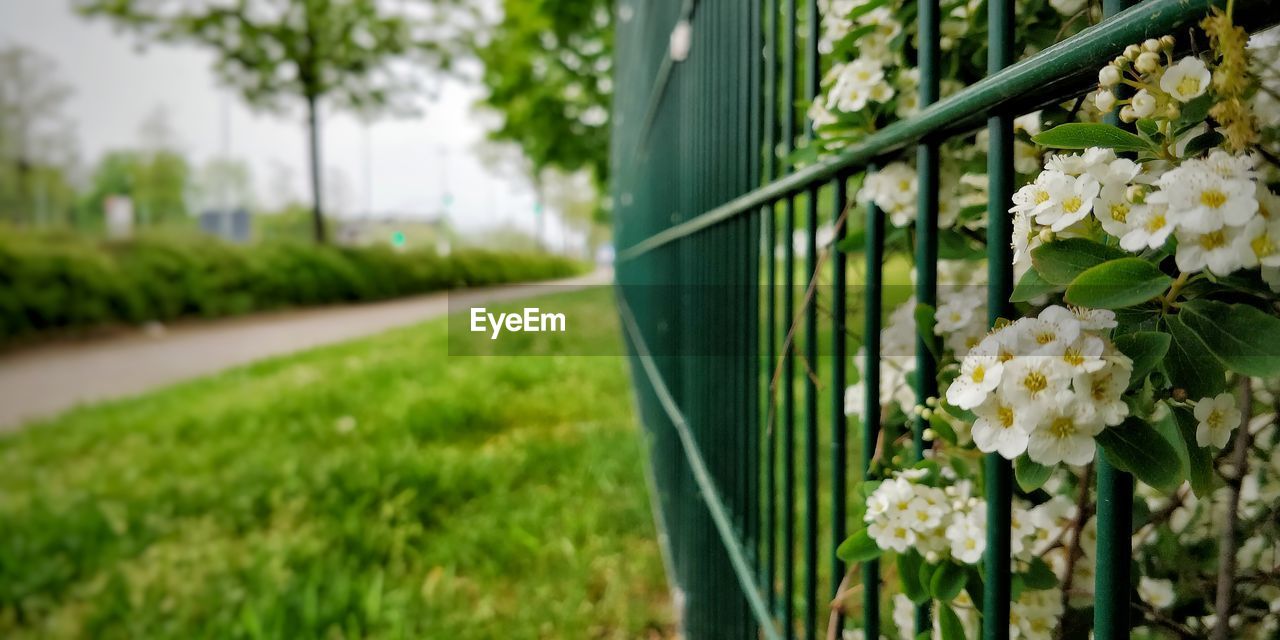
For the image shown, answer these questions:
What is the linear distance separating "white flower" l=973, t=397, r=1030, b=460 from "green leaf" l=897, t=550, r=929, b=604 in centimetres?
28

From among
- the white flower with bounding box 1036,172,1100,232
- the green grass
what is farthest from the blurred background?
the white flower with bounding box 1036,172,1100,232

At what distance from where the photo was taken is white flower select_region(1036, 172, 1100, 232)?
37cm

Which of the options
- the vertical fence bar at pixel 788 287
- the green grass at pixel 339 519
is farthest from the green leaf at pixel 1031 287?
the green grass at pixel 339 519

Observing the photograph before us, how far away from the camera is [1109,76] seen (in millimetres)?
367

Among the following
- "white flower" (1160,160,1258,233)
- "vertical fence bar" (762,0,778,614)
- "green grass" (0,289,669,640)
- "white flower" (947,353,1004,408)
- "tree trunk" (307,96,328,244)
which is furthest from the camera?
"tree trunk" (307,96,328,244)

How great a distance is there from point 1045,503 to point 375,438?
179 inches

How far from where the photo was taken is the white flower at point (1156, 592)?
2.54 feet

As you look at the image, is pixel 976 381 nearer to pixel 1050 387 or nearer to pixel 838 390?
pixel 1050 387

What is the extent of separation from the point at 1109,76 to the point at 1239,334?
0.43 feet

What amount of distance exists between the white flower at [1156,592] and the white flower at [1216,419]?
0.47 metres

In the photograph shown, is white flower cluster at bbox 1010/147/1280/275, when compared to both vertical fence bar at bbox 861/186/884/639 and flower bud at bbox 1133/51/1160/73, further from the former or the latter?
vertical fence bar at bbox 861/186/884/639

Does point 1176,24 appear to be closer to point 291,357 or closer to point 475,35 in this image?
point 291,357

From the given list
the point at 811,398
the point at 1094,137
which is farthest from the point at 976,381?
the point at 811,398

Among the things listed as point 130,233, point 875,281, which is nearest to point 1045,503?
point 875,281
